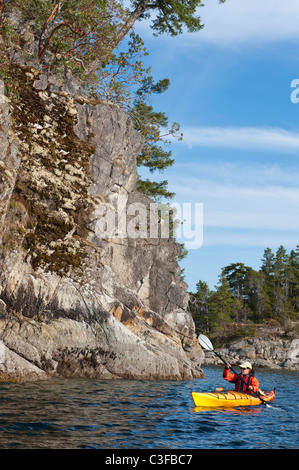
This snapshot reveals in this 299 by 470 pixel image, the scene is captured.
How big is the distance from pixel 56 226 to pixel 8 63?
8.61 m

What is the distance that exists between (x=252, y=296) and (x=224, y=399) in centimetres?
8090

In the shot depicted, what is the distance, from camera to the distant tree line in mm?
75812

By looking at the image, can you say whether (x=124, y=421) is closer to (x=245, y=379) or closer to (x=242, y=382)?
(x=242, y=382)

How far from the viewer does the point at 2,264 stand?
1667cm

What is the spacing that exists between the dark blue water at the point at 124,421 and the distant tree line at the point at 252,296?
58.0 m

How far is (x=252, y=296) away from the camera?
9156cm

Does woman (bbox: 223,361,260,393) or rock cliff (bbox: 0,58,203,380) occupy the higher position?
rock cliff (bbox: 0,58,203,380)

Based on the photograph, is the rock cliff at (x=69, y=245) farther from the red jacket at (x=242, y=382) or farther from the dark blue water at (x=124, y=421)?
the red jacket at (x=242, y=382)

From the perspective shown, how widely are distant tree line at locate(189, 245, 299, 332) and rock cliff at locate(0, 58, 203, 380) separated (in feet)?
161

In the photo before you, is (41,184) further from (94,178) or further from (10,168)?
(94,178)

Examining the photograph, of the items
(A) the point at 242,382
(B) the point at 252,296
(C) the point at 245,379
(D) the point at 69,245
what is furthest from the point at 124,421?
(B) the point at 252,296

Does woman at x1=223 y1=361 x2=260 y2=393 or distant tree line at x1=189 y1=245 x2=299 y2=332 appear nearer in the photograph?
woman at x1=223 y1=361 x2=260 y2=393

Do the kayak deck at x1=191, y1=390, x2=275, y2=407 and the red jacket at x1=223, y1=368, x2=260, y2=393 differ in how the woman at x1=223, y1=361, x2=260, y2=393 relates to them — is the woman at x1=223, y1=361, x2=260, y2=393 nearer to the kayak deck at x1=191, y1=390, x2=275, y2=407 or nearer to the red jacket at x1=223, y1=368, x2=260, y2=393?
the red jacket at x1=223, y1=368, x2=260, y2=393

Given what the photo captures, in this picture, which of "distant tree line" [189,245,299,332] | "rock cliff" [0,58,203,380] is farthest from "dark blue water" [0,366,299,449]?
"distant tree line" [189,245,299,332]
